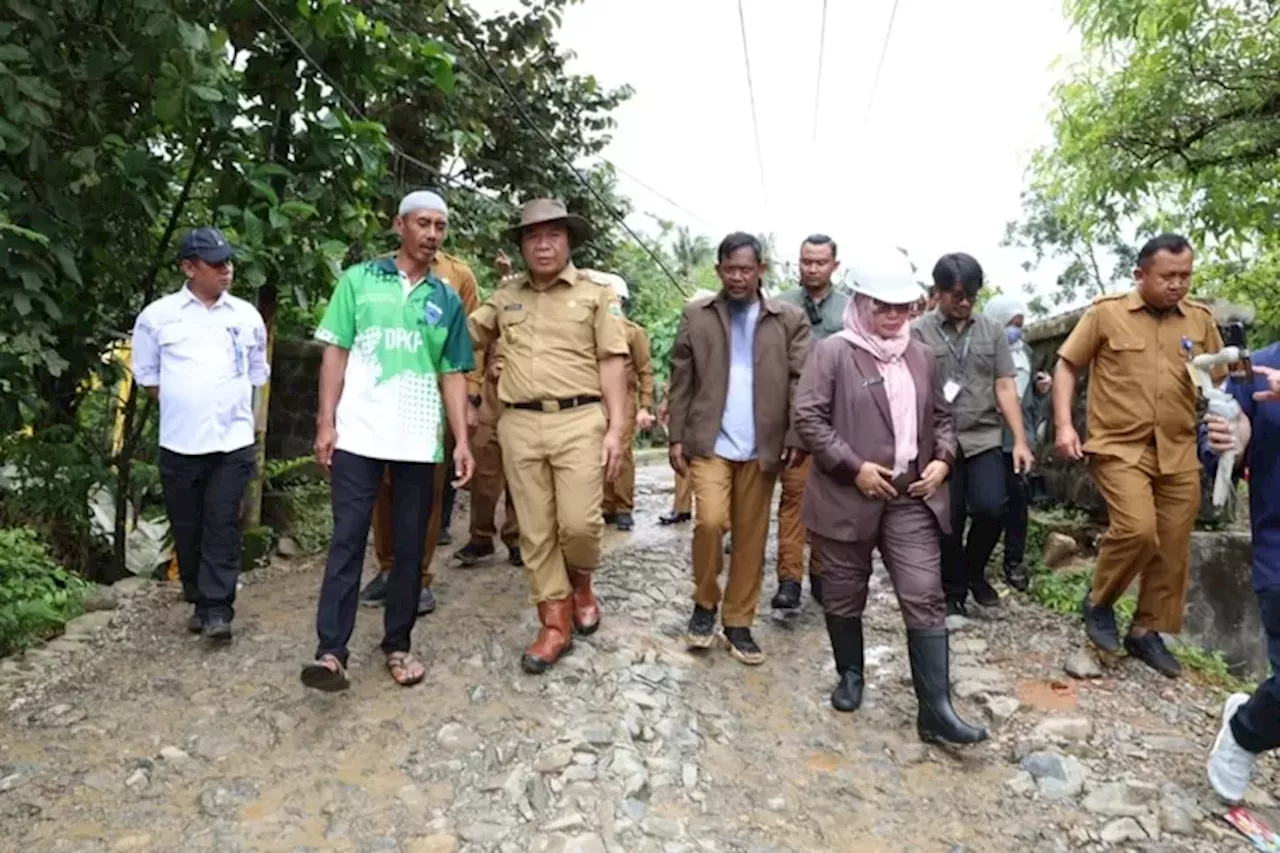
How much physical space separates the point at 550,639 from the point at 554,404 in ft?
3.35

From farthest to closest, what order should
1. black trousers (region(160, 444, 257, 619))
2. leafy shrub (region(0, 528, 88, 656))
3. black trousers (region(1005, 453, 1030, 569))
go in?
black trousers (region(1005, 453, 1030, 569)), black trousers (region(160, 444, 257, 619)), leafy shrub (region(0, 528, 88, 656))

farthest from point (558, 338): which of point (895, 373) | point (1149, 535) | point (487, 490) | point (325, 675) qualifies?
point (1149, 535)

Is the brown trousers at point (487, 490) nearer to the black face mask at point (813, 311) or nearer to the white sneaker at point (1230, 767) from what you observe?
the black face mask at point (813, 311)

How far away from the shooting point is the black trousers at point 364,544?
370 centimetres

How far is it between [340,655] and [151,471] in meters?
2.57

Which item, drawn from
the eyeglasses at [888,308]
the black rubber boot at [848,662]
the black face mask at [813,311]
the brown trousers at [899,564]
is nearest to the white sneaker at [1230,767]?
the brown trousers at [899,564]

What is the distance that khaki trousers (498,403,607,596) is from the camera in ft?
13.2

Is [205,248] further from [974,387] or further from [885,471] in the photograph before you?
[974,387]

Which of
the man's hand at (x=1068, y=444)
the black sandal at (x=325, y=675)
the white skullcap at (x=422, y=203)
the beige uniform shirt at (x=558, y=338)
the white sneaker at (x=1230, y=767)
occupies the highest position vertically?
the white skullcap at (x=422, y=203)

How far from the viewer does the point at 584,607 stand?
4574 millimetres

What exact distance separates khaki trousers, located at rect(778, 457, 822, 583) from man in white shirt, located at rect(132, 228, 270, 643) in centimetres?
278

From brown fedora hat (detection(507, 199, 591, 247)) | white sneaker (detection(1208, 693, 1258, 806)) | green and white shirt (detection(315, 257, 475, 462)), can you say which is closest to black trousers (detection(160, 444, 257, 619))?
green and white shirt (detection(315, 257, 475, 462))

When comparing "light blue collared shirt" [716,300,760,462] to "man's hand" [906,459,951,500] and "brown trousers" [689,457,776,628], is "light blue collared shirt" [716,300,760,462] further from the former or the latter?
"man's hand" [906,459,951,500]

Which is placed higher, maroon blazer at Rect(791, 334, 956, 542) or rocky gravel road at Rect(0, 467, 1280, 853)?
maroon blazer at Rect(791, 334, 956, 542)
